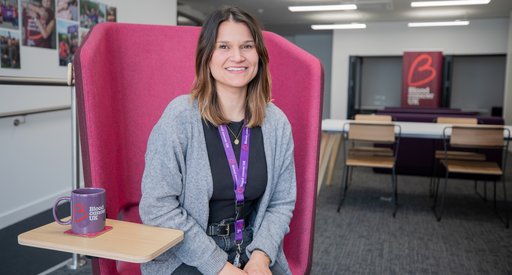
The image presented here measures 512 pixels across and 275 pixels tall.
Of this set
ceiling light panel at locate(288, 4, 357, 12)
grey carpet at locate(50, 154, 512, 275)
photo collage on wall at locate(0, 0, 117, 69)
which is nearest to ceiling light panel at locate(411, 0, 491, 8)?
ceiling light panel at locate(288, 4, 357, 12)

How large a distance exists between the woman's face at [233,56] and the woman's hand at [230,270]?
1.74 feet

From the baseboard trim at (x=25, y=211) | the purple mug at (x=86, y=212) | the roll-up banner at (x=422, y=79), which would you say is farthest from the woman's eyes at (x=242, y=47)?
the roll-up banner at (x=422, y=79)

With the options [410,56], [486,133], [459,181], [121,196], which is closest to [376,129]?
[486,133]

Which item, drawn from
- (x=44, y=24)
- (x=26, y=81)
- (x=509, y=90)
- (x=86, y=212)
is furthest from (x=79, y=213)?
(x=509, y=90)

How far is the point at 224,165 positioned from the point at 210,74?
289 mm

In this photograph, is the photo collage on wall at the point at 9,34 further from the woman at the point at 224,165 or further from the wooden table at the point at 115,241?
the wooden table at the point at 115,241

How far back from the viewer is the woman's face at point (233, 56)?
128 centimetres

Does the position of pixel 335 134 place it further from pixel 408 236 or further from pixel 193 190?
pixel 193 190

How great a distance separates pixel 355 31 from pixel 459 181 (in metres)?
7.01

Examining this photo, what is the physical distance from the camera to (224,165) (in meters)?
1.28

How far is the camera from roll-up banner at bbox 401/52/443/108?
1030cm

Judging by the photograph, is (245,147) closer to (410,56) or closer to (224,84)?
(224,84)

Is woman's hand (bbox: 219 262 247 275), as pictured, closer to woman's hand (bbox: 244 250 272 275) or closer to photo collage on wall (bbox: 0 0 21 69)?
woman's hand (bbox: 244 250 272 275)

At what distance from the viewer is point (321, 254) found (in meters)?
2.97
